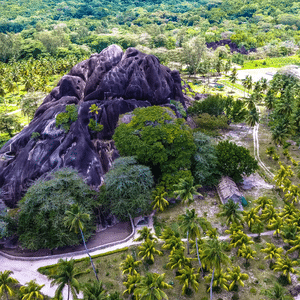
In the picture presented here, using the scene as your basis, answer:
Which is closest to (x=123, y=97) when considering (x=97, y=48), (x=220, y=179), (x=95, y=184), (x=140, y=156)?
(x=140, y=156)

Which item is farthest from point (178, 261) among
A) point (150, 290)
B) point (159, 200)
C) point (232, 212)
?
point (159, 200)

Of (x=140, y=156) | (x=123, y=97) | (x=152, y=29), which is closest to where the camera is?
(x=140, y=156)

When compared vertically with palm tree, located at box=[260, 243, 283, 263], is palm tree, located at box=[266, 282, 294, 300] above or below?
above

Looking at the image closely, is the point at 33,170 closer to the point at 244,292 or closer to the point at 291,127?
the point at 244,292

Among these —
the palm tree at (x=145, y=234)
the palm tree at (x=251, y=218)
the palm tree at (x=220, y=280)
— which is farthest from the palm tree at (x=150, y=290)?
the palm tree at (x=251, y=218)

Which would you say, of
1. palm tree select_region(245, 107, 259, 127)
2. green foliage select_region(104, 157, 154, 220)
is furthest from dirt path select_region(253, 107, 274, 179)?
green foliage select_region(104, 157, 154, 220)

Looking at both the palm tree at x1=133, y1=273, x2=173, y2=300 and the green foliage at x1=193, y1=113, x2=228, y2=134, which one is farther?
the green foliage at x1=193, y1=113, x2=228, y2=134

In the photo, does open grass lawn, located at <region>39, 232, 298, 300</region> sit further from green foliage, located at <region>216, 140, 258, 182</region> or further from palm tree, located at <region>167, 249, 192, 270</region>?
green foliage, located at <region>216, 140, 258, 182</region>
